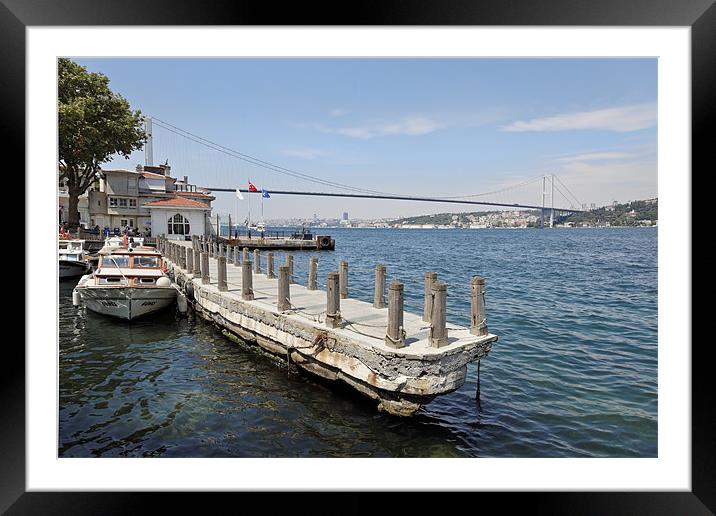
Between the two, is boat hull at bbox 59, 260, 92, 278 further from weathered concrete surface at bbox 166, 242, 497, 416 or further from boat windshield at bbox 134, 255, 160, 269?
weathered concrete surface at bbox 166, 242, 497, 416

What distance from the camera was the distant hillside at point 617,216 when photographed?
38.0 m

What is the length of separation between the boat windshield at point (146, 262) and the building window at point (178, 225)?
63.7 ft

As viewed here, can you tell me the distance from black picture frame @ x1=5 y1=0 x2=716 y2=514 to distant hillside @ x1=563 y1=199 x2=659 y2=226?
32.0 metres

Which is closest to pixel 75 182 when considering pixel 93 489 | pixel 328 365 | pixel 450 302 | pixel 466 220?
pixel 450 302

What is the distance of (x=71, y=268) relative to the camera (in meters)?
18.6

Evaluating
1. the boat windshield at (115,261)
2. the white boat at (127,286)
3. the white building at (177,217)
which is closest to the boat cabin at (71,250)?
the white boat at (127,286)

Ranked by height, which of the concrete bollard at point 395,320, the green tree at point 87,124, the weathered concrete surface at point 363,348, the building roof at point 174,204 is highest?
the green tree at point 87,124

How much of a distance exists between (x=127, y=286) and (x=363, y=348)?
26.0 ft

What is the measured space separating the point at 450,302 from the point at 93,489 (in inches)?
504

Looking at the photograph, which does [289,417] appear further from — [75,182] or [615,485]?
[75,182]

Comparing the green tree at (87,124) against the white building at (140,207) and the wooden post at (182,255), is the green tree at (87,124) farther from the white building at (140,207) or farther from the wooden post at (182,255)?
the wooden post at (182,255)

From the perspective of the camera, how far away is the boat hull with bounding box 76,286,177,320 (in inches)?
446

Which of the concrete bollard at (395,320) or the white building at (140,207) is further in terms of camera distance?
the white building at (140,207)
